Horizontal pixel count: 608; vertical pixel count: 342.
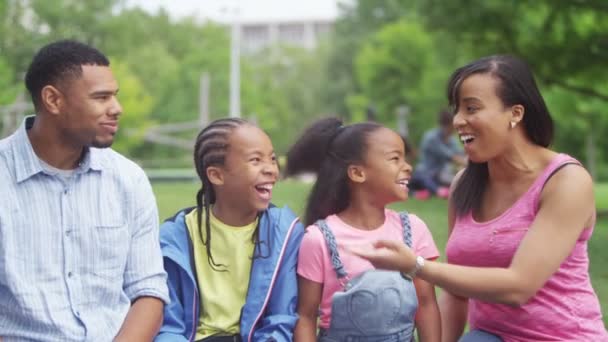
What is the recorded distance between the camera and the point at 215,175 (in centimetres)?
387

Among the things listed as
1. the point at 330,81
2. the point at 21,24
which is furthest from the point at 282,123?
the point at 21,24

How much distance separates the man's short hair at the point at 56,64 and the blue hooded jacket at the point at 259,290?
2.51 ft

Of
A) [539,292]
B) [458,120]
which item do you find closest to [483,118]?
[458,120]

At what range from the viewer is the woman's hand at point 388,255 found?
2.79m

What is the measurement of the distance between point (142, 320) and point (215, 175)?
0.75 meters

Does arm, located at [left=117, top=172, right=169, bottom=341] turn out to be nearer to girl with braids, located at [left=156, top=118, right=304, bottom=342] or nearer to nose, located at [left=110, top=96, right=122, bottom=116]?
girl with braids, located at [left=156, top=118, right=304, bottom=342]

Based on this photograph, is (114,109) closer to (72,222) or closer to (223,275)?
(72,222)

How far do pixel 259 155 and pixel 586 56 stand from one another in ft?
33.3

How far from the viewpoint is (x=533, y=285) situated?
121 inches

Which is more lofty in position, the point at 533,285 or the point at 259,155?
the point at 259,155

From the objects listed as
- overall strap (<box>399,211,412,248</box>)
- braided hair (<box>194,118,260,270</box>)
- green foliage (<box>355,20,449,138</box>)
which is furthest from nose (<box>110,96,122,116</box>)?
green foliage (<box>355,20,449,138</box>)

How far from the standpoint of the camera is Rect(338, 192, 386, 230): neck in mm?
3711

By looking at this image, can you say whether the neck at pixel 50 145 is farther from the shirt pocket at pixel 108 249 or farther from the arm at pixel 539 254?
the arm at pixel 539 254

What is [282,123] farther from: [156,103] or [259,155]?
[259,155]
